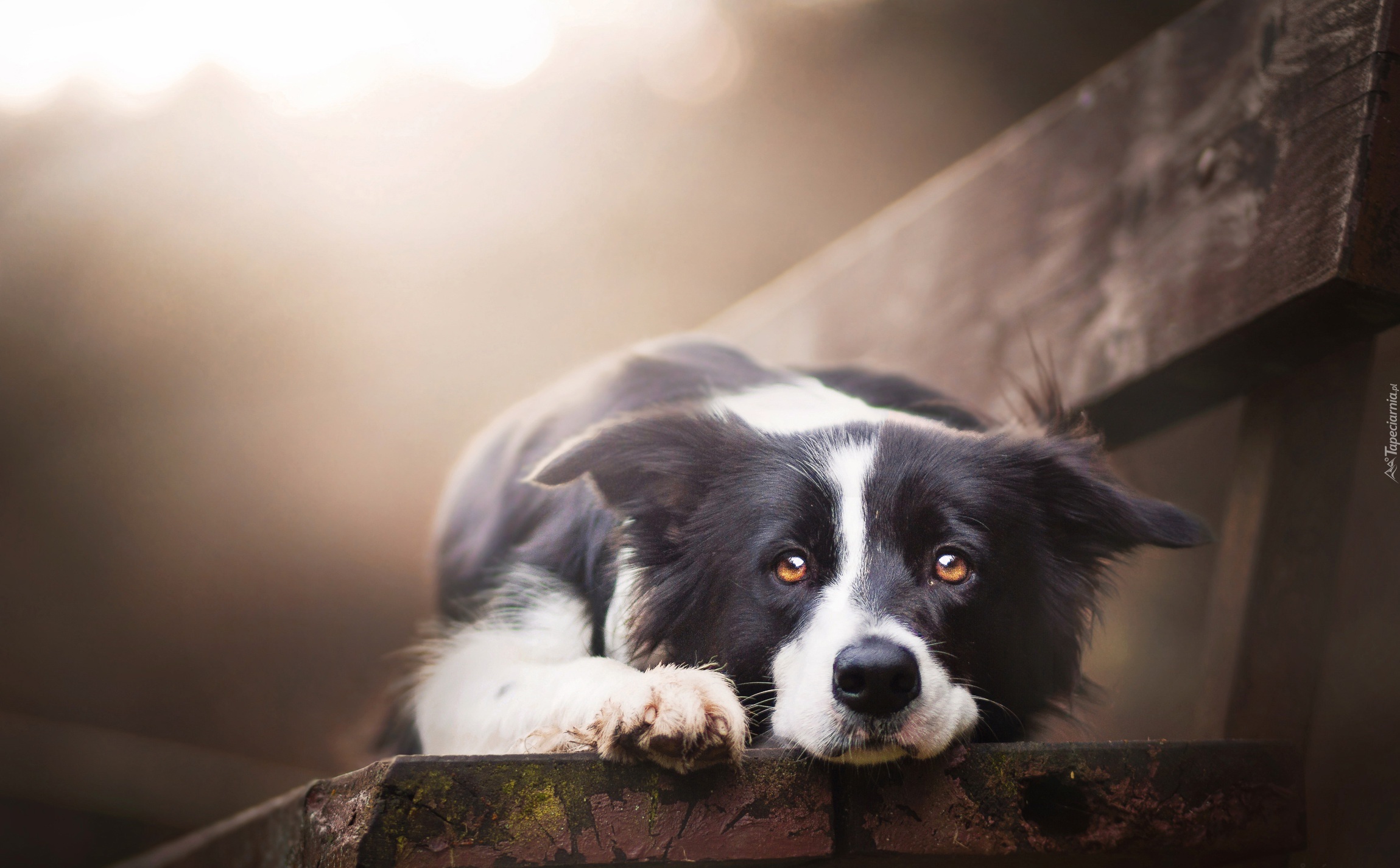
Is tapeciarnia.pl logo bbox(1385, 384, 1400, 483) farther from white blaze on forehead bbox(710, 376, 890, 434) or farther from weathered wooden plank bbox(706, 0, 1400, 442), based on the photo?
white blaze on forehead bbox(710, 376, 890, 434)

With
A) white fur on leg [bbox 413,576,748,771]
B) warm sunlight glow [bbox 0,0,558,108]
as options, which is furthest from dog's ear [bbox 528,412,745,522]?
warm sunlight glow [bbox 0,0,558,108]

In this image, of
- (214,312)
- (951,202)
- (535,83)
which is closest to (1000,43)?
(951,202)

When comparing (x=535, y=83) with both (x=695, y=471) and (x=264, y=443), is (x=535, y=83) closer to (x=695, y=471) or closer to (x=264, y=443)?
(x=264, y=443)

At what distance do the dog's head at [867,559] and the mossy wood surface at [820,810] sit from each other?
2.9 inches

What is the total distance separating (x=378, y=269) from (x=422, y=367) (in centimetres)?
57

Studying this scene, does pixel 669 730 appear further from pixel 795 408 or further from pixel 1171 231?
pixel 1171 231

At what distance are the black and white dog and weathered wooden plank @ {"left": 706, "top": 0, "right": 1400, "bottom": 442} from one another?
353 millimetres

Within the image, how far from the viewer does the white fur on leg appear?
1.21 metres

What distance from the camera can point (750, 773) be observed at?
4.09 ft

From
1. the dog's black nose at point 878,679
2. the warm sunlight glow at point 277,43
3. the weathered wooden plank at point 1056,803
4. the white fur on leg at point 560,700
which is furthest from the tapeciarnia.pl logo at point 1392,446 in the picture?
the warm sunlight glow at point 277,43

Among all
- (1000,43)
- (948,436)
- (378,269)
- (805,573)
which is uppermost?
(1000,43)

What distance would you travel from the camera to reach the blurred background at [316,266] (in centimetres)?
372

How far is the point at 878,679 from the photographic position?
131 centimetres

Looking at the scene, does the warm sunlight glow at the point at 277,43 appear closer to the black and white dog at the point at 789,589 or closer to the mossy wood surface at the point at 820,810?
the black and white dog at the point at 789,589
